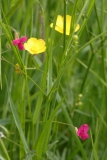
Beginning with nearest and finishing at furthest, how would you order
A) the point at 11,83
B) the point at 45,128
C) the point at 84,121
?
the point at 45,128 < the point at 11,83 < the point at 84,121

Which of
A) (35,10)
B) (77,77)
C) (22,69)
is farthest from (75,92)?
(22,69)

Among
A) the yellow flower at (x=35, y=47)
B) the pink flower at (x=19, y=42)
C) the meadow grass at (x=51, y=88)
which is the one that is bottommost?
the meadow grass at (x=51, y=88)

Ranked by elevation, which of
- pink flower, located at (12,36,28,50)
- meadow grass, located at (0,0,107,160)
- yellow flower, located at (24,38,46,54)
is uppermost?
pink flower, located at (12,36,28,50)

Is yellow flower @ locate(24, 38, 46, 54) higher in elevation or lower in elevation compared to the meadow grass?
higher

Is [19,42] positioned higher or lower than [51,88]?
higher

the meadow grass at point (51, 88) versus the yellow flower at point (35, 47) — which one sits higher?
the yellow flower at point (35, 47)

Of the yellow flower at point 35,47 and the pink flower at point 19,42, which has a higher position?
the pink flower at point 19,42

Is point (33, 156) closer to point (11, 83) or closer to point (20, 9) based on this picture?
point (11, 83)

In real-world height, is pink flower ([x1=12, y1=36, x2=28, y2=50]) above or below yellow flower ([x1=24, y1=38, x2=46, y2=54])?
above
